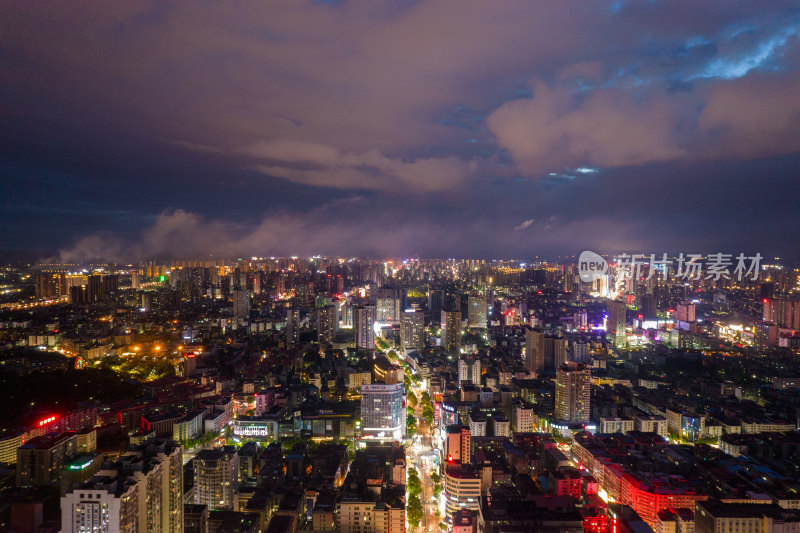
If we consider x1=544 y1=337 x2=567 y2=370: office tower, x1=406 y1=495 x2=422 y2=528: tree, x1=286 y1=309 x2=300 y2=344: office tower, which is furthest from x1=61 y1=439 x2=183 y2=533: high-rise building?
x1=286 y1=309 x2=300 y2=344: office tower

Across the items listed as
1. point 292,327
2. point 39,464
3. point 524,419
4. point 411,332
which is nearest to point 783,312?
point 524,419

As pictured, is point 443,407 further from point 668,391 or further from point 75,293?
point 75,293

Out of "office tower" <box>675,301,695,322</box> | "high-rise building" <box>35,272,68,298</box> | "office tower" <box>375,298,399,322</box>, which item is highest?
"high-rise building" <box>35,272,68,298</box>

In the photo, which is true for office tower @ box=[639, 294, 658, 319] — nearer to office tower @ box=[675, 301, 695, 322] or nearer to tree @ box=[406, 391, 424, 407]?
office tower @ box=[675, 301, 695, 322]

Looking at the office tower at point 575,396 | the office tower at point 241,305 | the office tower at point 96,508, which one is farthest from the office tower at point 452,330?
the office tower at point 96,508

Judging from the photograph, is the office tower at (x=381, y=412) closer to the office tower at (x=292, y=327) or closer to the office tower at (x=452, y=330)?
the office tower at (x=452, y=330)

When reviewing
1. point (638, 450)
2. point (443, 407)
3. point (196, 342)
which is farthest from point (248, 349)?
point (638, 450)
